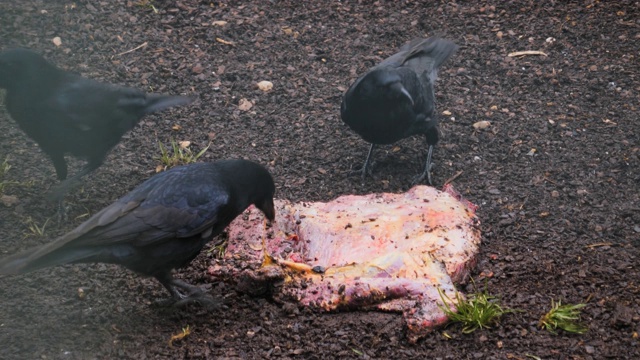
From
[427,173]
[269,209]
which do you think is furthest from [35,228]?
[427,173]

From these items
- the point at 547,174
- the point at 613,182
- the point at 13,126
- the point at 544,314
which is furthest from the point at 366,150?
the point at 13,126

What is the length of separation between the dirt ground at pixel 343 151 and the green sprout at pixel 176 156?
96 mm

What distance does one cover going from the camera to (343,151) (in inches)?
242

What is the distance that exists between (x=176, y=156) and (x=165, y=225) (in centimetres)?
158

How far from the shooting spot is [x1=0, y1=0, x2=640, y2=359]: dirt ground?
4.02 m

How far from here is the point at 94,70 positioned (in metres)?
6.81

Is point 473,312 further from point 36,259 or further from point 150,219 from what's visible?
point 36,259

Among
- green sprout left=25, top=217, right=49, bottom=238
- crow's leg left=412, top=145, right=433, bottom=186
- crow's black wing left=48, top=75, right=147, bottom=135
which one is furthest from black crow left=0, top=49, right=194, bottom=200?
crow's leg left=412, top=145, right=433, bottom=186

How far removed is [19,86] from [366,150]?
9.02ft

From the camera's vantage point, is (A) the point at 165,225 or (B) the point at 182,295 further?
(B) the point at 182,295

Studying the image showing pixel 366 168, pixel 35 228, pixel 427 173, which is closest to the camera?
pixel 35 228

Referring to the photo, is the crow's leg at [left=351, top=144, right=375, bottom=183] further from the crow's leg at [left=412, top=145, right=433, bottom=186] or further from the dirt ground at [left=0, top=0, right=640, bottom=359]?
the crow's leg at [left=412, top=145, right=433, bottom=186]

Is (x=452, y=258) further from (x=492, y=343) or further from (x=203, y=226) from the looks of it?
(x=203, y=226)

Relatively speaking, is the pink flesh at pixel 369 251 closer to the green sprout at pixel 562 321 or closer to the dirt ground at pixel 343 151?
the dirt ground at pixel 343 151
